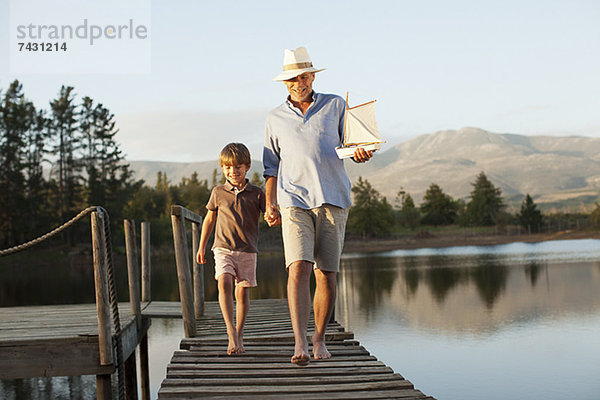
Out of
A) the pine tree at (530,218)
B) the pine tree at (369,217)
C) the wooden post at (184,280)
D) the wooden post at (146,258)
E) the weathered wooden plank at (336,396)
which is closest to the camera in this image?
the weathered wooden plank at (336,396)

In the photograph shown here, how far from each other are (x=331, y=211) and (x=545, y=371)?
9.80 m

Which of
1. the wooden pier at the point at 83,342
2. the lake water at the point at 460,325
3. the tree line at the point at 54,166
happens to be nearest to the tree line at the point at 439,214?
the tree line at the point at 54,166

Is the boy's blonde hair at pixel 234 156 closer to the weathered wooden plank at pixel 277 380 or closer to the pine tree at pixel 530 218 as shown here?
the weathered wooden plank at pixel 277 380

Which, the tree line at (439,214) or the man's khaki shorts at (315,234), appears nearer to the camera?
the man's khaki shorts at (315,234)

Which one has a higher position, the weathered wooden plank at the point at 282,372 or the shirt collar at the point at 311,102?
the shirt collar at the point at 311,102

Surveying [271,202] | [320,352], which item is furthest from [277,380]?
[271,202]

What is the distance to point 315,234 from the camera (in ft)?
13.0

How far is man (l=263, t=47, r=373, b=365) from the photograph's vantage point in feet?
12.6

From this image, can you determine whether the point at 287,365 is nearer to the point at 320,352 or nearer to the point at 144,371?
the point at 320,352

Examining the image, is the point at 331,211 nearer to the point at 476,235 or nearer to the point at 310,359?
the point at 310,359

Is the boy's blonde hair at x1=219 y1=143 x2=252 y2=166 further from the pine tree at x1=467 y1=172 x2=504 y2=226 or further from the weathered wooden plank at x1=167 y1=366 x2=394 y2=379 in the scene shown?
the pine tree at x1=467 y1=172 x2=504 y2=226

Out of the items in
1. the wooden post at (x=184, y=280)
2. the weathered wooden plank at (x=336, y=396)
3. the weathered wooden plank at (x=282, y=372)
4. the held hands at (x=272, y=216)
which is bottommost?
the weathered wooden plank at (x=336, y=396)

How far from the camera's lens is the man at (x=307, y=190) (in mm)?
3848

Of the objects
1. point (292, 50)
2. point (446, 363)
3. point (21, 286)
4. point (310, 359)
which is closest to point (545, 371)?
point (446, 363)
